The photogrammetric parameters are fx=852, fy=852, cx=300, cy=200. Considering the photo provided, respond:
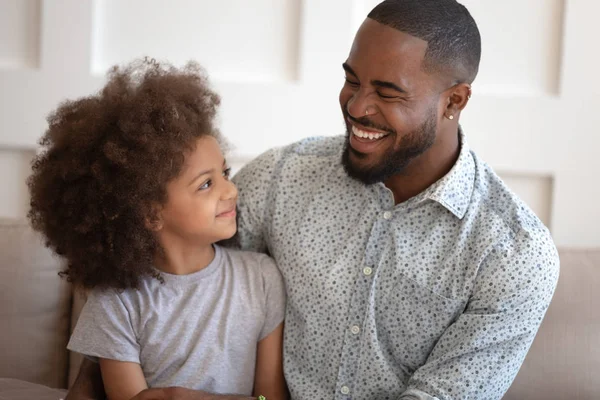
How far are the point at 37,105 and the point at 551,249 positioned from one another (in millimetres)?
1394

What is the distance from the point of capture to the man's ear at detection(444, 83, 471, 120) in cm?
168

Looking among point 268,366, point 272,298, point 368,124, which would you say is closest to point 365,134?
point 368,124

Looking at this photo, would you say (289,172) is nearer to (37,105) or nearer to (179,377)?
(179,377)

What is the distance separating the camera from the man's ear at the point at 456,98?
1.68m

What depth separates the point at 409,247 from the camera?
165cm

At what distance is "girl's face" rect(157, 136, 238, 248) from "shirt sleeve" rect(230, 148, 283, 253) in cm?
14

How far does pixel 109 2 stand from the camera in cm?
227

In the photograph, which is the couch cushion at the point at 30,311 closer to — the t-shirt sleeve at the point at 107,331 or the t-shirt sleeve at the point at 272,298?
the t-shirt sleeve at the point at 107,331

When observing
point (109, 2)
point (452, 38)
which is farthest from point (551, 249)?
point (109, 2)

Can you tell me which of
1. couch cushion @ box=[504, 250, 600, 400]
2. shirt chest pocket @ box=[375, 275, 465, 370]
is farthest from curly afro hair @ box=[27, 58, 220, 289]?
couch cushion @ box=[504, 250, 600, 400]

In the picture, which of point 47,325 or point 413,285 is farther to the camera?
point 47,325

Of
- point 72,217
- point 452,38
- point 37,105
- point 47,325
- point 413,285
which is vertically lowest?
point 47,325

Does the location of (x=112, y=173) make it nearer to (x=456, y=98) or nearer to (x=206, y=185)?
(x=206, y=185)

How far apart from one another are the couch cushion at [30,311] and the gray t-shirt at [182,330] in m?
0.35
